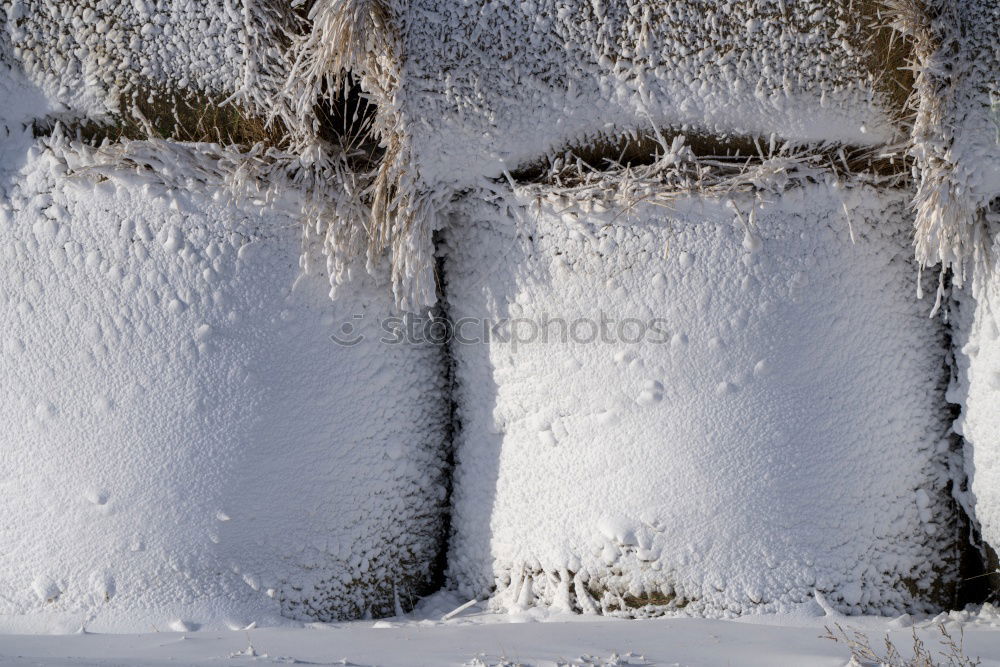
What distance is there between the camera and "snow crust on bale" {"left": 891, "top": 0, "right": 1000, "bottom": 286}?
2.98ft

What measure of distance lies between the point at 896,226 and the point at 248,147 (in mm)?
758

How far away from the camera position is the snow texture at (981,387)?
3.21ft

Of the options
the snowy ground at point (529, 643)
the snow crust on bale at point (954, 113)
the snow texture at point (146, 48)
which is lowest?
the snowy ground at point (529, 643)

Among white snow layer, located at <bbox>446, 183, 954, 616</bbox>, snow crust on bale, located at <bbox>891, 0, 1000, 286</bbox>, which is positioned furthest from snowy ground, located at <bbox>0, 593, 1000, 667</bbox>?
snow crust on bale, located at <bbox>891, 0, 1000, 286</bbox>

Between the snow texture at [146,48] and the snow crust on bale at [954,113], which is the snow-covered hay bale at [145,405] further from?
the snow crust on bale at [954,113]

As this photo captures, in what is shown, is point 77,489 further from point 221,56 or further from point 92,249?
point 221,56

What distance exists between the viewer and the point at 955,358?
104cm

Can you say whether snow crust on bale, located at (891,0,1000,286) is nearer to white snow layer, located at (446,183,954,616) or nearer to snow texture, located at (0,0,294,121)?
white snow layer, located at (446,183,954,616)

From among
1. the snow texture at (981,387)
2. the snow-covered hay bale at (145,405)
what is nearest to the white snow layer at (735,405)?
the snow texture at (981,387)

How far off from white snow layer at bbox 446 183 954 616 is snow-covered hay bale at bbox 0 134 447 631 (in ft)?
0.99

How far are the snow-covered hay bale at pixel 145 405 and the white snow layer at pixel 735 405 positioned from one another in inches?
11.9

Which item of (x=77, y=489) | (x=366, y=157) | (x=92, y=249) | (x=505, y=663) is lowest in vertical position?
(x=505, y=663)

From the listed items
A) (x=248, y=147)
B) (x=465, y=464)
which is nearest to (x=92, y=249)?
(x=248, y=147)

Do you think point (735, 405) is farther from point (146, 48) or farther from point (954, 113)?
Result: point (146, 48)
